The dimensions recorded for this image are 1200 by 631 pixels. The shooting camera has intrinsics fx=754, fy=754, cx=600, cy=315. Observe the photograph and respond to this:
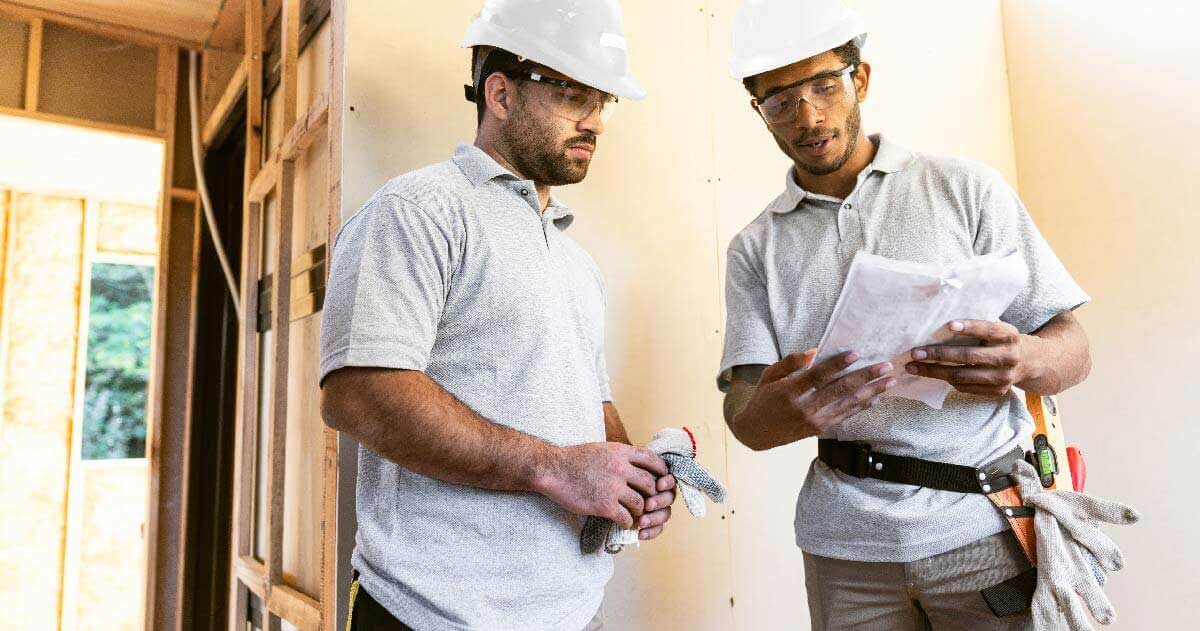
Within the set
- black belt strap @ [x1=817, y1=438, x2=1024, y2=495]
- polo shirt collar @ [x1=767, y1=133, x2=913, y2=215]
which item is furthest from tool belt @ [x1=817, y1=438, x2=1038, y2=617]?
polo shirt collar @ [x1=767, y1=133, x2=913, y2=215]

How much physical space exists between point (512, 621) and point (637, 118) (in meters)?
1.39

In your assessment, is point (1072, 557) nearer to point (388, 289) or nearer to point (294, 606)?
point (388, 289)

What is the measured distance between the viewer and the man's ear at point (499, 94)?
4.35 feet

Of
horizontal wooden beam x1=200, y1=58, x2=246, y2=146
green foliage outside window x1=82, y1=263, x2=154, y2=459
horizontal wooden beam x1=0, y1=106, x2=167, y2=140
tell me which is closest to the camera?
horizontal wooden beam x1=200, y1=58, x2=246, y2=146

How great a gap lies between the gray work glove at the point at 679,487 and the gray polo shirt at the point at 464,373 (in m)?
0.03

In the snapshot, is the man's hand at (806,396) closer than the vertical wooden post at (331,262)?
Yes

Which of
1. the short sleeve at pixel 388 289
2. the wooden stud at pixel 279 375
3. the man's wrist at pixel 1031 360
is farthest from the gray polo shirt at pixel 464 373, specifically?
the wooden stud at pixel 279 375

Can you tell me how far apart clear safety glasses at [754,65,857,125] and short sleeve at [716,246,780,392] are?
282 mm

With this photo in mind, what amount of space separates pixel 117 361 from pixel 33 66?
9.72 ft

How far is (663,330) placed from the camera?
6.48 feet

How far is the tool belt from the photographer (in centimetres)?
112

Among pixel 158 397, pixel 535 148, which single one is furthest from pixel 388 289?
pixel 158 397

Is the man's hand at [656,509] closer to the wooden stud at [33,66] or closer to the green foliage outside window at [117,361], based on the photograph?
the wooden stud at [33,66]

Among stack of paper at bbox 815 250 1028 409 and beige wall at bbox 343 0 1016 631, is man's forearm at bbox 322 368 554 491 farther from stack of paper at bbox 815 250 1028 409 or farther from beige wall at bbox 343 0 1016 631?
beige wall at bbox 343 0 1016 631
